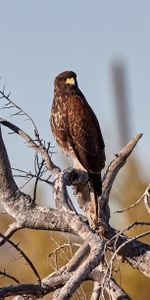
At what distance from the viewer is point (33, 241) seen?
727 inches

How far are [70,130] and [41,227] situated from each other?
3.80 feet

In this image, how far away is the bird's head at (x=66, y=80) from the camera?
6613 mm

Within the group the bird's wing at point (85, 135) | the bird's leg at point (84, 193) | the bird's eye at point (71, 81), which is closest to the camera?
the bird's leg at point (84, 193)

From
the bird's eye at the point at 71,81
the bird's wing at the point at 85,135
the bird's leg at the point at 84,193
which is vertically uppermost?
the bird's eye at the point at 71,81

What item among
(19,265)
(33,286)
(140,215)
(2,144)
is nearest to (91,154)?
(2,144)

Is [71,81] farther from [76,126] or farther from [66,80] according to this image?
[76,126]

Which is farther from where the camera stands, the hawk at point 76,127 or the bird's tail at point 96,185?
the hawk at point 76,127

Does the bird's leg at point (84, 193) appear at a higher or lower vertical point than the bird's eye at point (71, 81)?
lower

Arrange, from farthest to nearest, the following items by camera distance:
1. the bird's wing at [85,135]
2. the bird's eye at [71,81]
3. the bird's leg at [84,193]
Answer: the bird's eye at [71,81] → the bird's wing at [85,135] → the bird's leg at [84,193]

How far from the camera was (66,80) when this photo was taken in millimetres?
6672

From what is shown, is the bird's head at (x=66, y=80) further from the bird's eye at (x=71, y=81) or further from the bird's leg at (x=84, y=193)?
the bird's leg at (x=84, y=193)

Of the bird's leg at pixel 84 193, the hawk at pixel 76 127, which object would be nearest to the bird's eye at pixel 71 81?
the hawk at pixel 76 127

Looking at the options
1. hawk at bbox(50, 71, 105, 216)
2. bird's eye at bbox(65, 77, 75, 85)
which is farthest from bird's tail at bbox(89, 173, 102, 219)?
bird's eye at bbox(65, 77, 75, 85)

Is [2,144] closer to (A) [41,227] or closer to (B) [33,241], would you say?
(A) [41,227]
